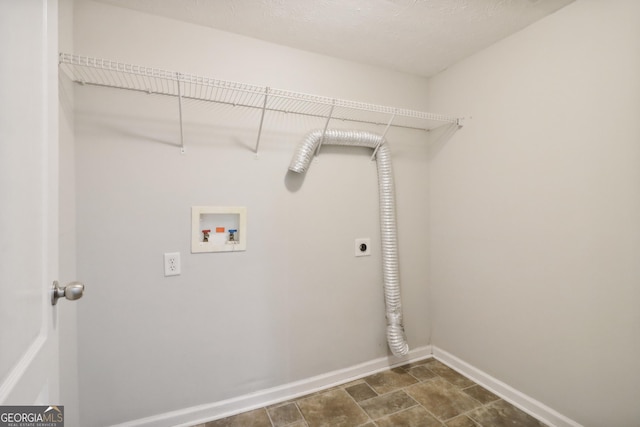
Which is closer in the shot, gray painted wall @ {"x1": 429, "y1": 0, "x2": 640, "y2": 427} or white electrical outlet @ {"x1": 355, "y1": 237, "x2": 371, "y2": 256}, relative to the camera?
gray painted wall @ {"x1": 429, "y1": 0, "x2": 640, "y2": 427}

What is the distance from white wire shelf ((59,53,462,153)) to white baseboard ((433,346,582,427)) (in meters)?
1.79

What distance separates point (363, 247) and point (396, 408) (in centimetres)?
101

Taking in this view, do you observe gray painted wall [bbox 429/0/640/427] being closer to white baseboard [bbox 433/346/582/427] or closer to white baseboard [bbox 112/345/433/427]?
white baseboard [bbox 433/346/582/427]

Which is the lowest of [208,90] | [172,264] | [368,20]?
[172,264]

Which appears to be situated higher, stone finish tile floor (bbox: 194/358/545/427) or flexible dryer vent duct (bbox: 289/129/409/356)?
flexible dryer vent duct (bbox: 289/129/409/356)

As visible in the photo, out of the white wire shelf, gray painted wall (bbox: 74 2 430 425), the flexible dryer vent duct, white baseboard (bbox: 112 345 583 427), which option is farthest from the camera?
the flexible dryer vent duct

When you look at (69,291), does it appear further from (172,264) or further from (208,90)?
(208,90)

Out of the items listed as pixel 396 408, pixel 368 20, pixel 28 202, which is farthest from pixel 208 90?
pixel 396 408

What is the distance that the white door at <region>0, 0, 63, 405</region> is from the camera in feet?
1.65

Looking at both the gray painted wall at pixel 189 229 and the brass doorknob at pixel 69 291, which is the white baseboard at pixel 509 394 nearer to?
the gray painted wall at pixel 189 229

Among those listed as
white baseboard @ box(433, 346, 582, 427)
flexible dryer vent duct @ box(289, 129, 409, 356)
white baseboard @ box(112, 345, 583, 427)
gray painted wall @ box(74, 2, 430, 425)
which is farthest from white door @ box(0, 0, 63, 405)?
white baseboard @ box(433, 346, 582, 427)

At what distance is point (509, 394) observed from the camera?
173cm

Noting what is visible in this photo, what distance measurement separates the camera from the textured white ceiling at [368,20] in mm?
1442

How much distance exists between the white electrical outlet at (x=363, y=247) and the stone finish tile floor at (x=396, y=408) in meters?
0.90
